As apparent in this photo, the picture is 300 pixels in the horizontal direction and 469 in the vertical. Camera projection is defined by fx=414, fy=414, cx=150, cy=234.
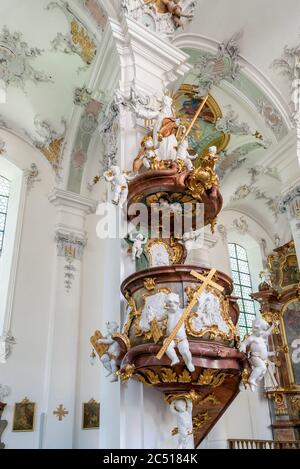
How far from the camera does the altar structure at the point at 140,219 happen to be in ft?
11.8

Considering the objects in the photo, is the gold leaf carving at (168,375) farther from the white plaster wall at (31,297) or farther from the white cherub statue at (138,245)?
the white plaster wall at (31,297)

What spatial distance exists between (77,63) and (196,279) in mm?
6402

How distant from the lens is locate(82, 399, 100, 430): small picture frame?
737 centimetres

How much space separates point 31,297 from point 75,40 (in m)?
5.02

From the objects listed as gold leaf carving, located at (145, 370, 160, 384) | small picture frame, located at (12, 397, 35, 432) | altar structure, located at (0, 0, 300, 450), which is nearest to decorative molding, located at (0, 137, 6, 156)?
altar structure, located at (0, 0, 300, 450)

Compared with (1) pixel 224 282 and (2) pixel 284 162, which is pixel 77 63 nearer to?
(2) pixel 284 162

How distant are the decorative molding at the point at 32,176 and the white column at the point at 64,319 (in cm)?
59

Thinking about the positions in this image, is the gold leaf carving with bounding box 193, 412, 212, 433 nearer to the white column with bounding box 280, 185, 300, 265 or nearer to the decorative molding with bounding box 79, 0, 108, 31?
the white column with bounding box 280, 185, 300, 265

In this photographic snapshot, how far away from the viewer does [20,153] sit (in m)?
9.57

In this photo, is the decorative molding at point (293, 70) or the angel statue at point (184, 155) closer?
the angel statue at point (184, 155)

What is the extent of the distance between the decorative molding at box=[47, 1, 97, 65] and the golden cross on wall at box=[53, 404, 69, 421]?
252 inches

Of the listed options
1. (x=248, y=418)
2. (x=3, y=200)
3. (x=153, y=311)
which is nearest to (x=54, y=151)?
Answer: (x=3, y=200)

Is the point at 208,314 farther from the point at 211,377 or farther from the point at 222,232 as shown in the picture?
the point at 222,232

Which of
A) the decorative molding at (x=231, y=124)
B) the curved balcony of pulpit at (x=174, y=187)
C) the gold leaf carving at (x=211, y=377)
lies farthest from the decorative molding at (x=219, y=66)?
the gold leaf carving at (x=211, y=377)
